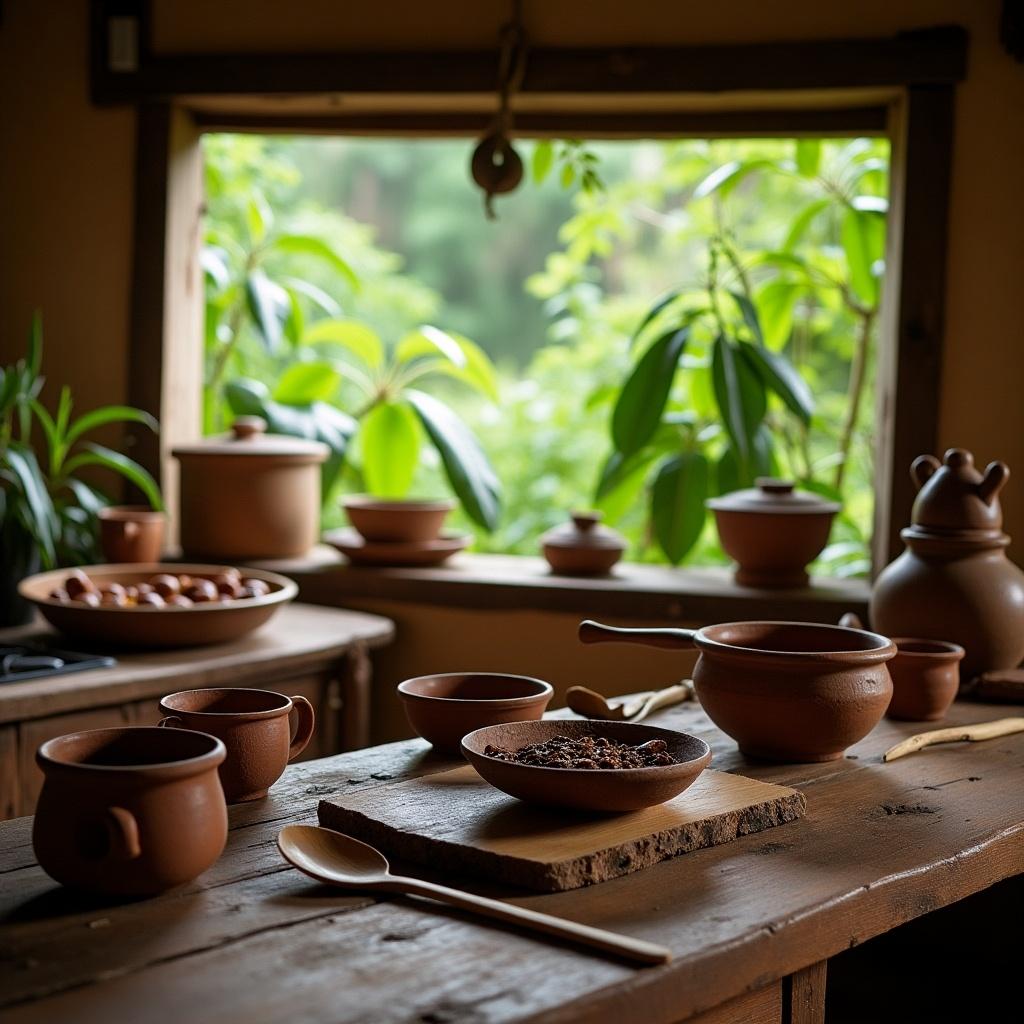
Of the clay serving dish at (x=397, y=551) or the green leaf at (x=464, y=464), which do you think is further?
the green leaf at (x=464, y=464)

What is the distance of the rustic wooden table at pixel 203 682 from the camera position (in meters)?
2.12

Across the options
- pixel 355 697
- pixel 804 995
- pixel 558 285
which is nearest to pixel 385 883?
pixel 804 995

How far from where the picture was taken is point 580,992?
→ 36.1 inches

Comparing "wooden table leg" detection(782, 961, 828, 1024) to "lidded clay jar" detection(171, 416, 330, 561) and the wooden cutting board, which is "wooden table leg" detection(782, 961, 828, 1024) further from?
"lidded clay jar" detection(171, 416, 330, 561)

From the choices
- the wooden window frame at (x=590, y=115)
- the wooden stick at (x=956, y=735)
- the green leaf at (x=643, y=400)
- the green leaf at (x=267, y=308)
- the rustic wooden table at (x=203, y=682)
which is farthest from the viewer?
the green leaf at (x=267, y=308)

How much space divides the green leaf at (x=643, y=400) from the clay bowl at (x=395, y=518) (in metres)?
0.43

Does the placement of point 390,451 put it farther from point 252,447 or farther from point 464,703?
point 464,703

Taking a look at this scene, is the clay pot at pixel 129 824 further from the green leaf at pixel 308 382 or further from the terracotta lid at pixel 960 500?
the green leaf at pixel 308 382

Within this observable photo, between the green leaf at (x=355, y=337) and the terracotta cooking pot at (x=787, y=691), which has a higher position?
the green leaf at (x=355, y=337)

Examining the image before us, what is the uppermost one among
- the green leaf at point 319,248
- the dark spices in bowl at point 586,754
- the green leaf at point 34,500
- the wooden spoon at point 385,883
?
the green leaf at point 319,248

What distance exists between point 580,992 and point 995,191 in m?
2.13

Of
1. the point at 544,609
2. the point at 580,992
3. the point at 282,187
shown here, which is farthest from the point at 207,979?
the point at 282,187

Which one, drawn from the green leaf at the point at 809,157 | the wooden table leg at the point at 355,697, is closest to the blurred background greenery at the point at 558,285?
the green leaf at the point at 809,157

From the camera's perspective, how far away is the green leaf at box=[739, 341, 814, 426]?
2930mm
